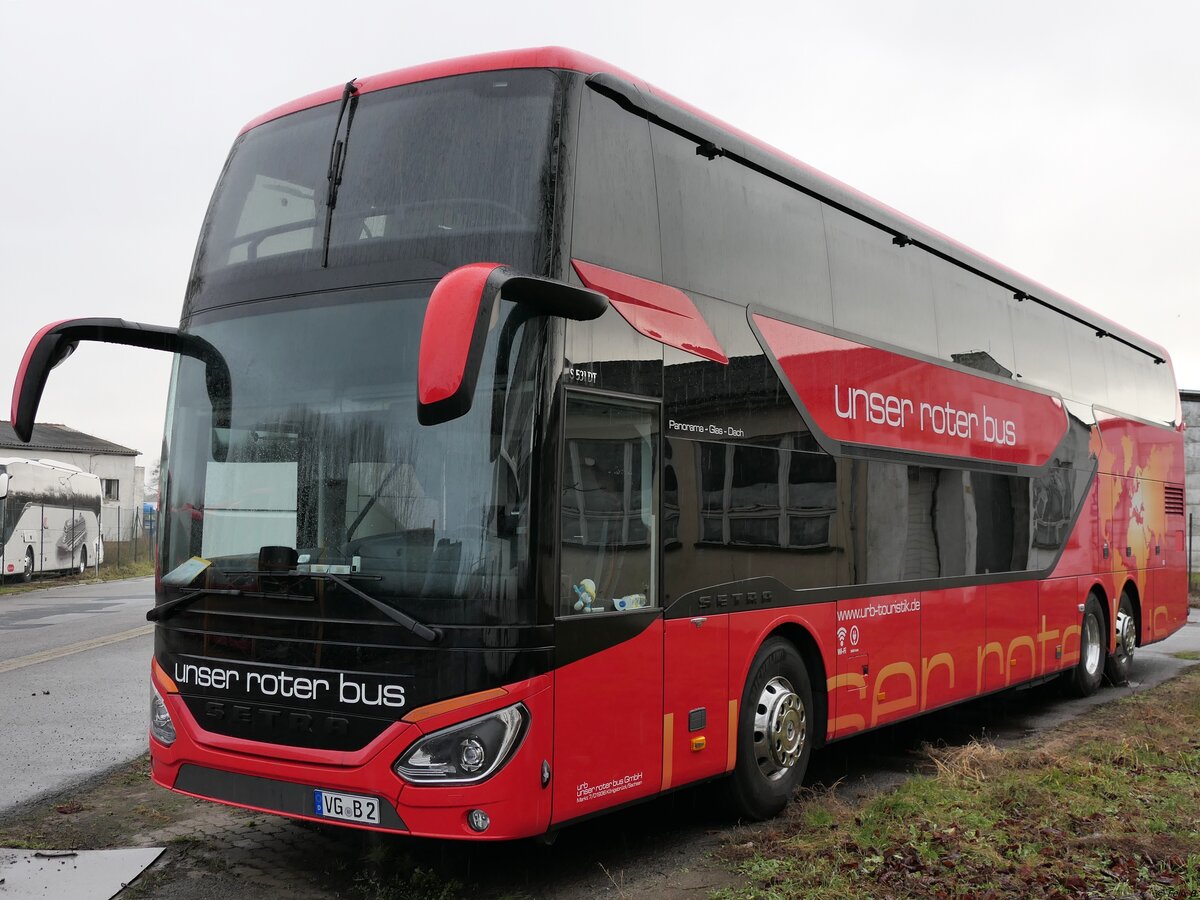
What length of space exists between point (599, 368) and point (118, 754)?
18.8ft

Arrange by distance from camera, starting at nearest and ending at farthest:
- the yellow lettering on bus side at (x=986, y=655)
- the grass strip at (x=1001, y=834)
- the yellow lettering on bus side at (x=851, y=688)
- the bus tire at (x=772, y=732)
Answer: the grass strip at (x=1001, y=834)
the bus tire at (x=772, y=732)
the yellow lettering on bus side at (x=851, y=688)
the yellow lettering on bus side at (x=986, y=655)

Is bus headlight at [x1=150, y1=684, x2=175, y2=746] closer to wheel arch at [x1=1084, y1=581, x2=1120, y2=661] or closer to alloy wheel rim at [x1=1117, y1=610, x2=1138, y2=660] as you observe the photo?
wheel arch at [x1=1084, y1=581, x2=1120, y2=661]

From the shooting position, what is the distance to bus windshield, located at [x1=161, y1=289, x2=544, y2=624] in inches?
201

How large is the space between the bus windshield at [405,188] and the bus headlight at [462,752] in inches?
78.7

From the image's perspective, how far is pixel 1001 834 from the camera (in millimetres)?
6000

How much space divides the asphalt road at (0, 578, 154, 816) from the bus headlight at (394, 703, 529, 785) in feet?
12.2

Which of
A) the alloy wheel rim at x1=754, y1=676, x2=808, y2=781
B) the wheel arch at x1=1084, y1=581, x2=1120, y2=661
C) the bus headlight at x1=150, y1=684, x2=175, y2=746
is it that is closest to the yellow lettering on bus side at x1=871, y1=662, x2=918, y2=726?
the alloy wheel rim at x1=754, y1=676, x2=808, y2=781

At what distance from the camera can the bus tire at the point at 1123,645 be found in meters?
13.6

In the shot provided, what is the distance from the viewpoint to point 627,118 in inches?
242

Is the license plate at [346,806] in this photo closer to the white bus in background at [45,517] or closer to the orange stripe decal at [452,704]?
the orange stripe decal at [452,704]

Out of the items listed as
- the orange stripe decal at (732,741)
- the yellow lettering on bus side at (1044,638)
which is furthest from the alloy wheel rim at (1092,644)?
the orange stripe decal at (732,741)

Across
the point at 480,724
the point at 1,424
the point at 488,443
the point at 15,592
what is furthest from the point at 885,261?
the point at 1,424

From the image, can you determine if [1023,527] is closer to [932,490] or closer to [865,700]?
[932,490]

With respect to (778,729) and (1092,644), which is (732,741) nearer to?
(778,729)
